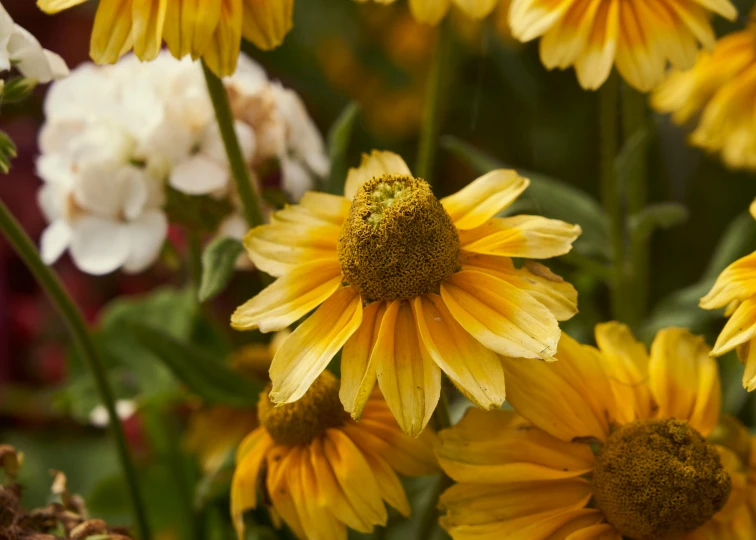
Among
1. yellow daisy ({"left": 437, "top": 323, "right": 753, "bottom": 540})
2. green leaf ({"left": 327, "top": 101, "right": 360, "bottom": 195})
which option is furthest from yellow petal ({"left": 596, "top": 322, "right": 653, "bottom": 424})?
green leaf ({"left": 327, "top": 101, "right": 360, "bottom": 195})

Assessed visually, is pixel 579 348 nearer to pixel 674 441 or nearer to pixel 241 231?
pixel 674 441

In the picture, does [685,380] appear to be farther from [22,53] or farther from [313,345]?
[22,53]

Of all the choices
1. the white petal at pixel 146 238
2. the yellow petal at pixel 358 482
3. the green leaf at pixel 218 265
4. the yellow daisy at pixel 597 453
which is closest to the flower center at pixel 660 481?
the yellow daisy at pixel 597 453

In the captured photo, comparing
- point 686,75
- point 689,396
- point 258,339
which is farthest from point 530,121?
point 689,396

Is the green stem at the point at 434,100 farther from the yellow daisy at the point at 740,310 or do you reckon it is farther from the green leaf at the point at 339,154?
the yellow daisy at the point at 740,310

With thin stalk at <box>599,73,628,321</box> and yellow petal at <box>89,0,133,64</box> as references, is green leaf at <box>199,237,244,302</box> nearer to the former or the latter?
yellow petal at <box>89,0,133,64</box>

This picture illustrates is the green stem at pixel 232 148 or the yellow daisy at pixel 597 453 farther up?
the green stem at pixel 232 148

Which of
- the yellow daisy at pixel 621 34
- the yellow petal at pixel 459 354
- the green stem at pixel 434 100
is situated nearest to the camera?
the yellow petal at pixel 459 354

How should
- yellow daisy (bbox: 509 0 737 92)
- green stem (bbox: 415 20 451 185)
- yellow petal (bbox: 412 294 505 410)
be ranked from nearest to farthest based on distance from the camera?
yellow petal (bbox: 412 294 505 410) → yellow daisy (bbox: 509 0 737 92) → green stem (bbox: 415 20 451 185)
